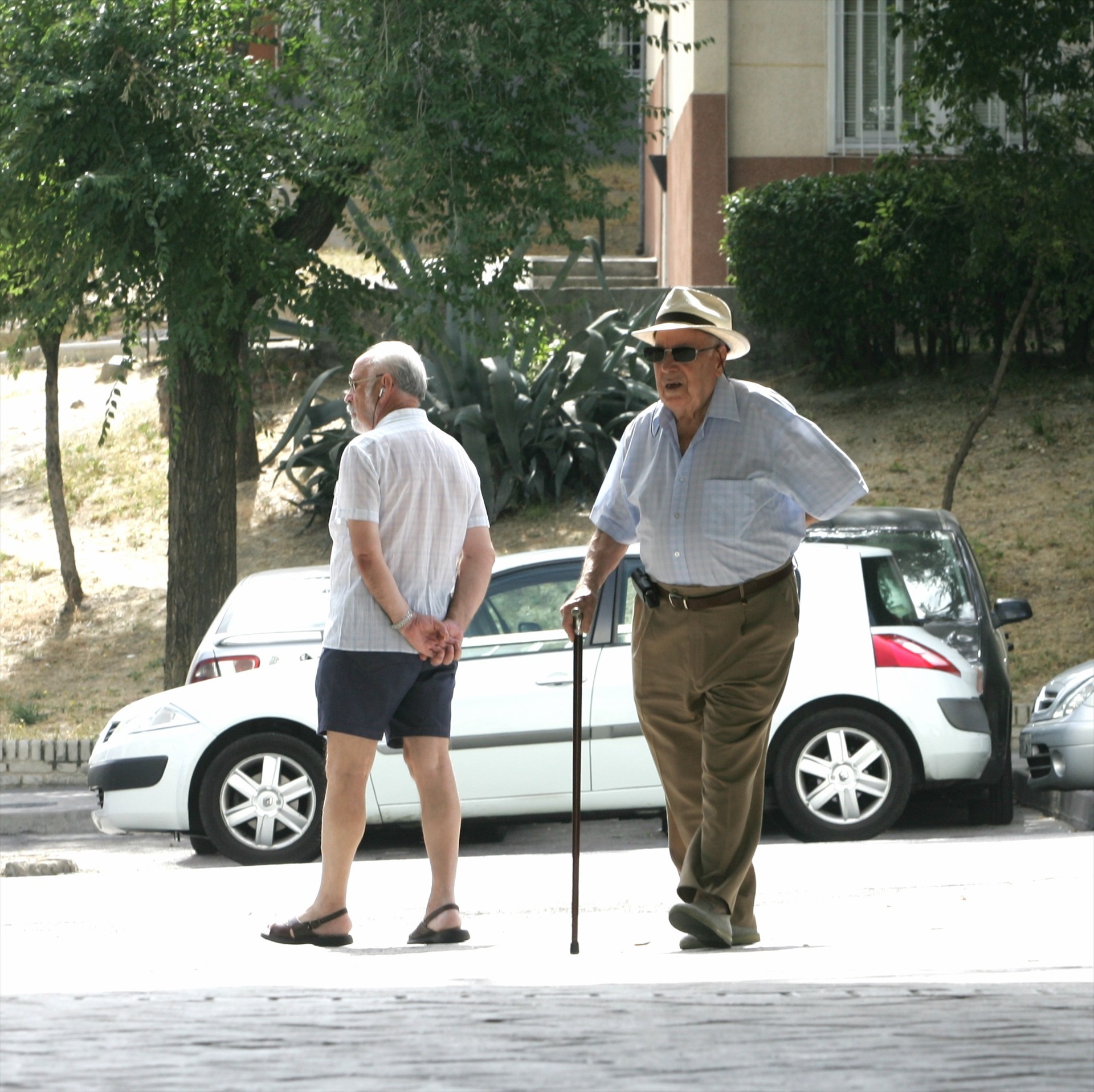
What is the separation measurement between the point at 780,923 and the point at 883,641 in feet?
10.5

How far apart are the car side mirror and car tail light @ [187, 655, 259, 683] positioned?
383 centimetres

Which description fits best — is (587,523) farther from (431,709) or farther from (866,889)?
(431,709)

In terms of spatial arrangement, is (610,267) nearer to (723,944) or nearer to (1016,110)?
(1016,110)

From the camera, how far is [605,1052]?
8.65ft

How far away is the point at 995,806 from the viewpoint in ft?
29.7

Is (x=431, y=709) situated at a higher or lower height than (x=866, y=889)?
higher

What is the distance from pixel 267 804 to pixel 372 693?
350 cm

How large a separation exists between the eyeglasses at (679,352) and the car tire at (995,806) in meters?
4.63

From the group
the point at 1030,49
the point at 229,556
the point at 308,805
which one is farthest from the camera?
the point at 1030,49

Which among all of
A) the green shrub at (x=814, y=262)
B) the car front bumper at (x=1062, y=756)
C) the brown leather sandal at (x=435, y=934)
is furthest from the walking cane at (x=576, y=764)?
the green shrub at (x=814, y=262)

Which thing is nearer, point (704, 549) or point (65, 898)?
point (704, 549)

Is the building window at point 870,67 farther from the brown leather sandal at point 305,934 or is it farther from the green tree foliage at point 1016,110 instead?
the brown leather sandal at point 305,934

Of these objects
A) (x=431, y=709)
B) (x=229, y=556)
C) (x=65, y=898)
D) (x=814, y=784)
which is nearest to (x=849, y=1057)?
(x=431, y=709)

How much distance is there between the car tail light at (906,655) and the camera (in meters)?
8.55
